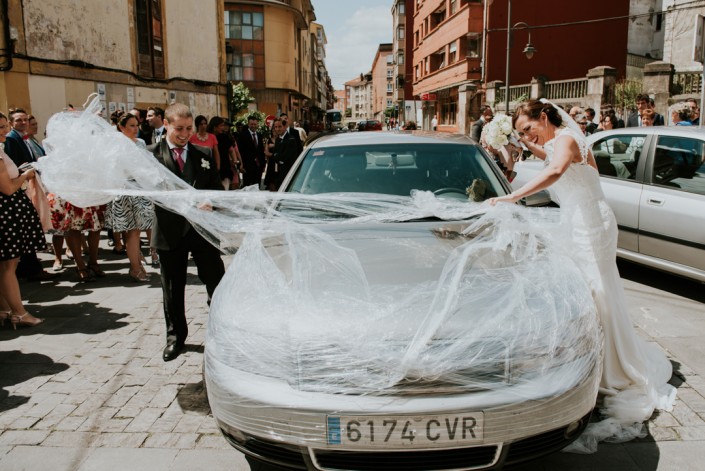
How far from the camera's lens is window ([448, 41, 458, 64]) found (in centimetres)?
3664

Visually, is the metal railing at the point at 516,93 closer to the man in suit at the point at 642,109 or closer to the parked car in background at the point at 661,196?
the man in suit at the point at 642,109

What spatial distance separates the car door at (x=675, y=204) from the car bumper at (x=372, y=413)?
11.9 ft

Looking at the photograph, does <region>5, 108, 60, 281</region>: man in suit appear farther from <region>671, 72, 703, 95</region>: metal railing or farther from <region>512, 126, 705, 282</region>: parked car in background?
<region>671, 72, 703, 95</region>: metal railing

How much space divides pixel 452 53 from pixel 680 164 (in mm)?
34071

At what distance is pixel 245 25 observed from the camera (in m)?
42.8

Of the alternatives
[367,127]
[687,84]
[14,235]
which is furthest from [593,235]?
[367,127]

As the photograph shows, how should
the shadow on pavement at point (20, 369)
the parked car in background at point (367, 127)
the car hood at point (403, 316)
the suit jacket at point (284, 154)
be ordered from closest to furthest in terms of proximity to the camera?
1. the car hood at point (403, 316)
2. the shadow on pavement at point (20, 369)
3. the suit jacket at point (284, 154)
4. the parked car in background at point (367, 127)

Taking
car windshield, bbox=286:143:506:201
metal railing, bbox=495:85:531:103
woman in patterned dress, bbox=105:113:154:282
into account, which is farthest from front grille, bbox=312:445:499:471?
metal railing, bbox=495:85:531:103

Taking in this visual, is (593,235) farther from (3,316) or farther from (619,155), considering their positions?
(3,316)

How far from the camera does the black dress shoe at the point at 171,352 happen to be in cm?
428

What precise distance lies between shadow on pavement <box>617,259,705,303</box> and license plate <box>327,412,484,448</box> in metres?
4.32

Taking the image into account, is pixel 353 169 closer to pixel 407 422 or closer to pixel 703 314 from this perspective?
pixel 407 422

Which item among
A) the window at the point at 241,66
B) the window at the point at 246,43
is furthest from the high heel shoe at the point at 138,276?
the window at the point at 241,66

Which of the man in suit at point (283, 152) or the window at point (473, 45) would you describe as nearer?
the man in suit at point (283, 152)
